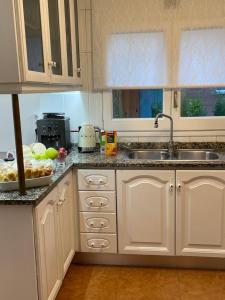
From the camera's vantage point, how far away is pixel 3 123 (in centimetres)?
279

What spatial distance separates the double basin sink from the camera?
2.80 metres

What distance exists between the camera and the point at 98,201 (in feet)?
8.25

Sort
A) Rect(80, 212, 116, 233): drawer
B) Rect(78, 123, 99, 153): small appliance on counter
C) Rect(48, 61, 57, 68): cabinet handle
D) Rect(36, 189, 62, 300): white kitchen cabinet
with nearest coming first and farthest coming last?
Rect(36, 189, 62, 300): white kitchen cabinet
Rect(48, 61, 57, 68): cabinet handle
Rect(80, 212, 116, 233): drawer
Rect(78, 123, 99, 153): small appliance on counter

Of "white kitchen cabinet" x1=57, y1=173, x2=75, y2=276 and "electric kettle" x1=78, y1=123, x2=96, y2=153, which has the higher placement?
"electric kettle" x1=78, y1=123, x2=96, y2=153

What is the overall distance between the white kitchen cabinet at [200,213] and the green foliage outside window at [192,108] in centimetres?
68

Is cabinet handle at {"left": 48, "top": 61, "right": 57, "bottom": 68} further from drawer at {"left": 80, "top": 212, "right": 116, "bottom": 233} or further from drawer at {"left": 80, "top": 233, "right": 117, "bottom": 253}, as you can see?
drawer at {"left": 80, "top": 233, "right": 117, "bottom": 253}

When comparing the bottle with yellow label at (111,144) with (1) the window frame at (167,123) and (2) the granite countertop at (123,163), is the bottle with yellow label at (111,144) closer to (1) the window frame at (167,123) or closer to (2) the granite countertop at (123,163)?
(2) the granite countertop at (123,163)

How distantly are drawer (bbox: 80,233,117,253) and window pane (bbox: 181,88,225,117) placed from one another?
120cm

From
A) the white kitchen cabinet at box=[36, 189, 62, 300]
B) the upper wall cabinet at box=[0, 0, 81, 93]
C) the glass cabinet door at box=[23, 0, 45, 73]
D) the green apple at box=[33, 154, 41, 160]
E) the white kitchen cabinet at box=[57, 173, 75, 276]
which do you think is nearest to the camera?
the upper wall cabinet at box=[0, 0, 81, 93]

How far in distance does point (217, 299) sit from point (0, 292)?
138 centimetres

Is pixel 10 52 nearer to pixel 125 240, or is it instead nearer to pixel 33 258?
pixel 33 258

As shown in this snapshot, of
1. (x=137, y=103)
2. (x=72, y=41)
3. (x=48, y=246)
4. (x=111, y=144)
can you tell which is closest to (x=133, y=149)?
(x=111, y=144)

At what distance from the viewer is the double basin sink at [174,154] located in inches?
110

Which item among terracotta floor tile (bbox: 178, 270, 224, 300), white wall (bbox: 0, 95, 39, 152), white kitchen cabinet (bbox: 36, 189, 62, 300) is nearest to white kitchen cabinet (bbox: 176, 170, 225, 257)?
terracotta floor tile (bbox: 178, 270, 224, 300)
